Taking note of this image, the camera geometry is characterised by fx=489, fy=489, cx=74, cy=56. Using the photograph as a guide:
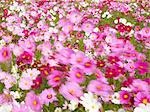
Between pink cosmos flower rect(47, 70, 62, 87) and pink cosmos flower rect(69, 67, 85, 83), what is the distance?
85 millimetres

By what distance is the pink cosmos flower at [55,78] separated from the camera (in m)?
3.09

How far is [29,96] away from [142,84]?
2.23 ft

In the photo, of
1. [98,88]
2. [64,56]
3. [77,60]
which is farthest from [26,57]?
[98,88]

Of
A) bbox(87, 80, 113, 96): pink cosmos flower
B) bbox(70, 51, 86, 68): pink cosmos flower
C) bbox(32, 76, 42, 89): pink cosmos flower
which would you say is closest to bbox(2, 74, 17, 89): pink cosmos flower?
bbox(32, 76, 42, 89): pink cosmos flower

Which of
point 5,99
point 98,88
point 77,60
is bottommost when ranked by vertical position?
point 5,99

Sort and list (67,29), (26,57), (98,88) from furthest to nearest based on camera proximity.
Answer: (67,29) < (26,57) < (98,88)

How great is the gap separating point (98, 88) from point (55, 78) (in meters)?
0.30

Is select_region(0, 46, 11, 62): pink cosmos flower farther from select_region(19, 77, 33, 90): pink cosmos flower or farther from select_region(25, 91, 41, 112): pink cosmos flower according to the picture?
select_region(25, 91, 41, 112): pink cosmos flower

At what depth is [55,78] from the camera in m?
3.11

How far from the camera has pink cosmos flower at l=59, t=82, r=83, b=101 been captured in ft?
9.57

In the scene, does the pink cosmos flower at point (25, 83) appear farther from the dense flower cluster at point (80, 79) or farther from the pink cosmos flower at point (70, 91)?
the pink cosmos flower at point (70, 91)

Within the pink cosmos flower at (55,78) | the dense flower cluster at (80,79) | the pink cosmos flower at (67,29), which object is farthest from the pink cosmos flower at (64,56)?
the pink cosmos flower at (67,29)

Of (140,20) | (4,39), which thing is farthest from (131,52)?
(140,20)

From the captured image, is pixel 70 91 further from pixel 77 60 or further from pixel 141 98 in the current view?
pixel 141 98
